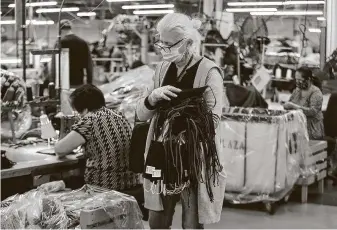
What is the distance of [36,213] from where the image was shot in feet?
10.5

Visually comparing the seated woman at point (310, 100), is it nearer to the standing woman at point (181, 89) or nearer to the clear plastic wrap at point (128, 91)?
the standing woman at point (181, 89)

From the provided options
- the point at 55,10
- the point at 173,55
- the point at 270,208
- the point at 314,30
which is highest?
the point at 55,10

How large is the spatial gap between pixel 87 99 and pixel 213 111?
1.36 meters

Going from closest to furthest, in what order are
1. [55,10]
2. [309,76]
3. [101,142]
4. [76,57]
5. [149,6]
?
[309,76] < [101,142] < [55,10] < [149,6] < [76,57]

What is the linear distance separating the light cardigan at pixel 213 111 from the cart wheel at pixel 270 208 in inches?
94.2

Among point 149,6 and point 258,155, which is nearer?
point 149,6

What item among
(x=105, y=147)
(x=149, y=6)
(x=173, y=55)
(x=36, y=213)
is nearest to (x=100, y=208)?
(x=36, y=213)

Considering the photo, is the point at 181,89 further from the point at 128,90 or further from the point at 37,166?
the point at 128,90

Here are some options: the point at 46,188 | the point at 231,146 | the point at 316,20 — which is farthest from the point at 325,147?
the point at 231,146

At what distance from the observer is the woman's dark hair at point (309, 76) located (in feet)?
10.8

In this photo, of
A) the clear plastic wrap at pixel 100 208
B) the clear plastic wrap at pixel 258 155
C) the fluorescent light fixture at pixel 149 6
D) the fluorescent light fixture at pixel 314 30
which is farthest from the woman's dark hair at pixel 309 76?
the clear plastic wrap at pixel 258 155

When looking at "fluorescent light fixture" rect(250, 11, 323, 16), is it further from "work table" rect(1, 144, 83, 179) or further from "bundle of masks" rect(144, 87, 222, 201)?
"work table" rect(1, 144, 83, 179)

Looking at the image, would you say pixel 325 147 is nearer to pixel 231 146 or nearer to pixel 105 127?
pixel 105 127

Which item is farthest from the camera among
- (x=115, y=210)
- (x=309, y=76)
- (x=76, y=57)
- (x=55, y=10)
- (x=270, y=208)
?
(x=76, y=57)
